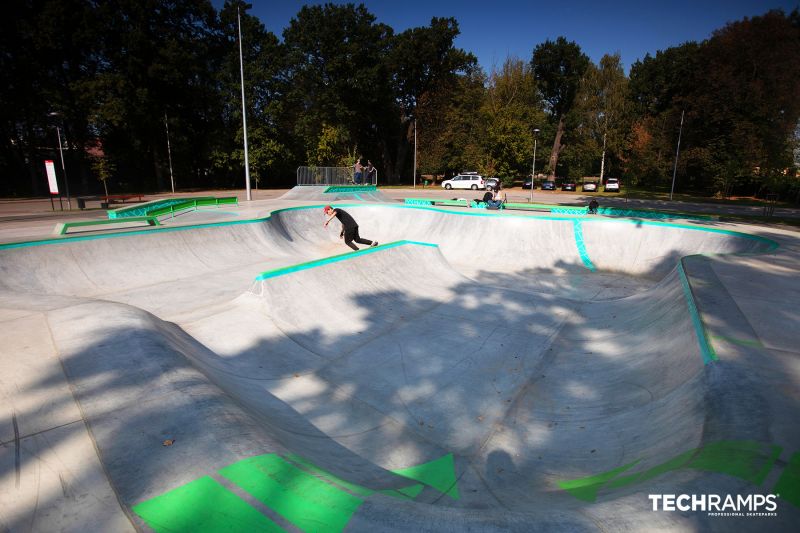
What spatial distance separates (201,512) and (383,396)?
2978mm

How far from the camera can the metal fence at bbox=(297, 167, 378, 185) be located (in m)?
30.8

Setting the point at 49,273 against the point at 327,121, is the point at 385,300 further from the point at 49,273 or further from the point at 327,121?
the point at 327,121

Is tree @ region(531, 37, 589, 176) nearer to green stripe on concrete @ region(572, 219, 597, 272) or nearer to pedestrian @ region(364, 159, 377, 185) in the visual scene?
pedestrian @ region(364, 159, 377, 185)

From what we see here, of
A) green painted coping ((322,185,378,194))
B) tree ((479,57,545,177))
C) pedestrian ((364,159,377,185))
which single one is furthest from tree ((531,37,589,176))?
green painted coping ((322,185,378,194))

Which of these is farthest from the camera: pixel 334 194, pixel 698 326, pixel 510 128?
pixel 510 128

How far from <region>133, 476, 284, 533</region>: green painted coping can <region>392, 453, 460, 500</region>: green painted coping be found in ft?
5.52

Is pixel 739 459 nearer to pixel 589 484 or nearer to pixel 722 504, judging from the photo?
pixel 722 504

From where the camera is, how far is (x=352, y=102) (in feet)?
154

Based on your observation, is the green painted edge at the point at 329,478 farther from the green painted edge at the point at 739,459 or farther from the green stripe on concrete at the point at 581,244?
the green stripe on concrete at the point at 581,244

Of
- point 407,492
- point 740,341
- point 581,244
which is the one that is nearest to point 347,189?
point 581,244

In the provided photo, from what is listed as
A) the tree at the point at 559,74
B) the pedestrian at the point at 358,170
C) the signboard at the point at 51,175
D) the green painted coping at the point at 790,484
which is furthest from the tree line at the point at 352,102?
the green painted coping at the point at 790,484

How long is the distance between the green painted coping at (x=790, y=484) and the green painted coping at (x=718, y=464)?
0.6 inches

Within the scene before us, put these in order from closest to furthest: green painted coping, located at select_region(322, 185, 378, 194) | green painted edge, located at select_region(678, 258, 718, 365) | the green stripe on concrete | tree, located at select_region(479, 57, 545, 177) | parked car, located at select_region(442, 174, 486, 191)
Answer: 1. green painted edge, located at select_region(678, 258, 718, 365)
2. the green stripe on concrete
3. green painted coping, located at select_region(322, 185, 378, 194)
4. parked car, located at select_region(442, 174, 486, 191)
5. tree, located at select_region(479, 57, 545, 177)

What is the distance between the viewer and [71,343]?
4234 millimetres
